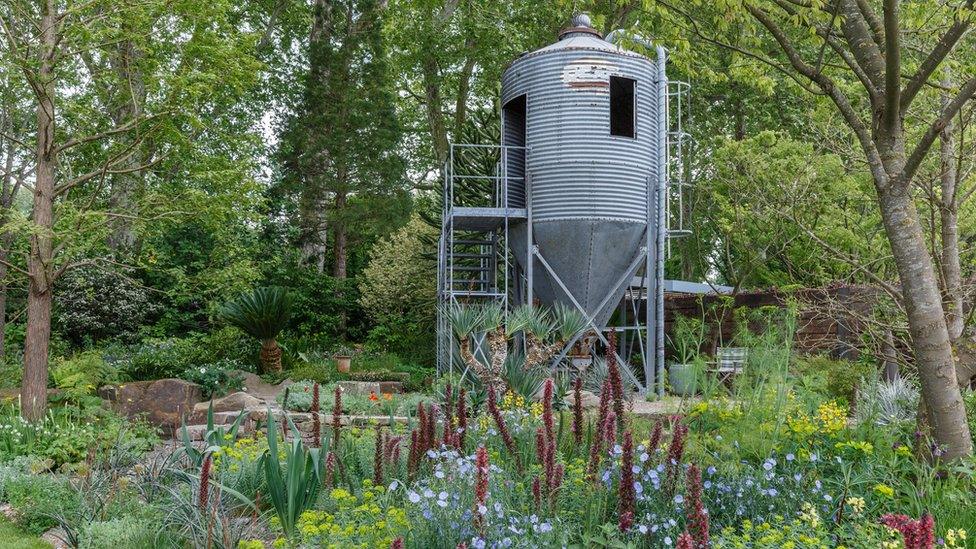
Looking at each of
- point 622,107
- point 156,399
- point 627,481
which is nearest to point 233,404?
point 156,399

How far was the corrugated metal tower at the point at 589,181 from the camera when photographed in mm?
11422

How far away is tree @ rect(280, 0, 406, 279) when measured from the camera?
62.3 ft

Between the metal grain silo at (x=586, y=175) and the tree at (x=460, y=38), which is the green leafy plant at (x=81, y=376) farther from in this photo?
the tree at (x=460, y=38)

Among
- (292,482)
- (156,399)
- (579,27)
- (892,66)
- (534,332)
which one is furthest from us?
(579,27)

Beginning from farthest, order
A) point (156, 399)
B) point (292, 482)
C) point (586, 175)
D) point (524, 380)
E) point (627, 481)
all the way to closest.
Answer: point (586, 175)
point (156, 399)
point (524, 380)
point (292, 482)
point (627, 481)

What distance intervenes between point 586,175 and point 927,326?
743 centimetres

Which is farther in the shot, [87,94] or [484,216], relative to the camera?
[484,216]

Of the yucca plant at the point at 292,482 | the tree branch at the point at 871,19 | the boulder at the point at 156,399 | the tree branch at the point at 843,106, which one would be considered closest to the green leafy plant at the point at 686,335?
the tree branch at the point at 871,19

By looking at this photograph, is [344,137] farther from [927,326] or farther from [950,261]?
[927,326]

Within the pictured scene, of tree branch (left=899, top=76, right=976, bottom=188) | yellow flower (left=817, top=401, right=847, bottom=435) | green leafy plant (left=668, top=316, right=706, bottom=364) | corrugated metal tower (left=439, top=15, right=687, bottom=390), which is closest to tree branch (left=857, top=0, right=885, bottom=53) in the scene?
tree branch (left=899, top=76, right=976, bottom=188)

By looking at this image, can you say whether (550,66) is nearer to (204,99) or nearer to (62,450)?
(204,99)

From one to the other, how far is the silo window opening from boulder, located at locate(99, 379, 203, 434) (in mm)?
6971

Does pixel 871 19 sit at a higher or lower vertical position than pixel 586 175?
lower

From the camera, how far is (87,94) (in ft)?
30.9
